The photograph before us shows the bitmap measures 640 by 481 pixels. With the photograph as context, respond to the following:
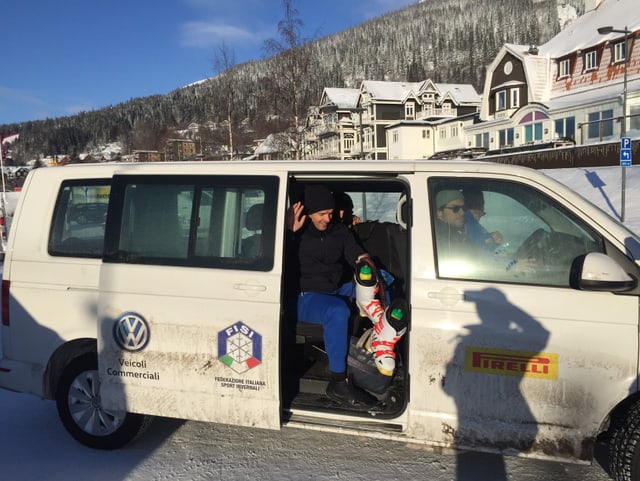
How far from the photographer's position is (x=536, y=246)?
2.80 metres

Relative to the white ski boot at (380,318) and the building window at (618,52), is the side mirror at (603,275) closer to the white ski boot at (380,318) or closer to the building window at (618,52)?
the white ski boot at (380,318)

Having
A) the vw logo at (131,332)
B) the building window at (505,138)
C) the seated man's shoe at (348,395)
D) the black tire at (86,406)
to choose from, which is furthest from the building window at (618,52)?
the black tire at (86,406)

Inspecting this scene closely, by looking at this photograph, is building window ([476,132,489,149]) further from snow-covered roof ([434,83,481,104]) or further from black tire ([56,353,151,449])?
black tire ([56,353,151,449])

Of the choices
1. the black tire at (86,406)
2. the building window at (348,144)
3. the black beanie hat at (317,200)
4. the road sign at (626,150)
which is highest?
the building window at (348,144)

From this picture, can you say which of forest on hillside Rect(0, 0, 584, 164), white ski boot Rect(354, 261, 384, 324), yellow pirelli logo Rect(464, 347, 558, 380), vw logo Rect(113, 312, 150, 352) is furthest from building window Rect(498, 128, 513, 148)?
vw logo Rect(113, 312, 150, 352)

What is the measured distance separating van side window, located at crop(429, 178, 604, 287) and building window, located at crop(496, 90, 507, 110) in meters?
39.1

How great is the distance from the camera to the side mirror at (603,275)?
2461 millimetres

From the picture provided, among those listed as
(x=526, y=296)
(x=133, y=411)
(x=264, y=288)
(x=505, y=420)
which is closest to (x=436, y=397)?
(x=505, y=420)

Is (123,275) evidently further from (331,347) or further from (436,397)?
(436,397)

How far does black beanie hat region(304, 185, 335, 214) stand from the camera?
3605 millimetres

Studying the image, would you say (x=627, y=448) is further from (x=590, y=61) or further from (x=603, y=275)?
(x=590, y=61)

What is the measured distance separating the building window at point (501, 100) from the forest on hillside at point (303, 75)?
14733mm

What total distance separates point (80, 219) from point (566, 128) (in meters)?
33.6

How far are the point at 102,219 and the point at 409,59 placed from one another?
12601cm
